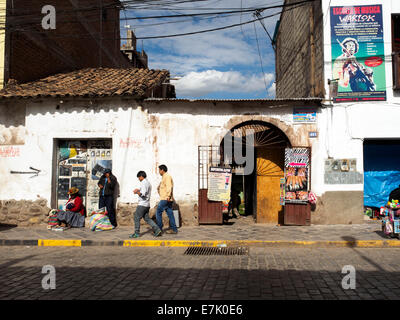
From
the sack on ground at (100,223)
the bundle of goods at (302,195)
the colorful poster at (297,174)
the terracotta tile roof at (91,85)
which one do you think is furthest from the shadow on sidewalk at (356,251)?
the terracotta tile roof at (91,85)

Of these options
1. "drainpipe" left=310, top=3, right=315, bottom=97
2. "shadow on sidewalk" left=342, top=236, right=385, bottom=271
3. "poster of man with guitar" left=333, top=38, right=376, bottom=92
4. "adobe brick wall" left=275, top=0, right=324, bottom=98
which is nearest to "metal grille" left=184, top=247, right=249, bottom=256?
"shadow on sidewalk" left=342, top=236, right=385, bottom=271

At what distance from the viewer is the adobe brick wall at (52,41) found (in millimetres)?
10719

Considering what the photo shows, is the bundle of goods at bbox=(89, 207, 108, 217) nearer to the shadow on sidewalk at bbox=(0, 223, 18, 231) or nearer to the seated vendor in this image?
the seated vendor

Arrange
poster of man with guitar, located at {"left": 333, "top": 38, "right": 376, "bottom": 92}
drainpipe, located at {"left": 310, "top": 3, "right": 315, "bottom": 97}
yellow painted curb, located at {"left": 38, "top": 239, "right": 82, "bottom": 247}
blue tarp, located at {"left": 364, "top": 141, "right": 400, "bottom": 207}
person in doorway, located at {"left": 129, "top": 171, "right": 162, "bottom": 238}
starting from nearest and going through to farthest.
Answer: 1. yellow painted curb, located at {"left": 38, "top": 239, "right": 82, "bottom": 247}
2. person in doorway, located at {"left": 129, "top": 171, "right": 162, "bottom": 238}
3. poster of man with guitar, located at {"left": 333, "top": 38, "right": 376, "bottom": 92}
4. blue tarp, located at {"left": 364, "top": 141, "right": 400, "bottom": 207}
5. drainpipe, located at {"left": 310, "top": 3, "right": 315, "bottom": 97}

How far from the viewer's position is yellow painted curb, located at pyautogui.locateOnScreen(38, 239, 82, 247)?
753 cm

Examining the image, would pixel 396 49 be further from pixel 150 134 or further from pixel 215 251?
pixel 215 251

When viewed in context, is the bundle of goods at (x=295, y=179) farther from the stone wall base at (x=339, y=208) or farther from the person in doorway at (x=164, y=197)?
the person in doorway at (x=164, y=197)

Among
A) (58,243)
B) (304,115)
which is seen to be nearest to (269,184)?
(304,115)

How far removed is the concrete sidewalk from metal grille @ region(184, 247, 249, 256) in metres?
0.21

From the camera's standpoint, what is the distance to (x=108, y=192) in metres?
8.96

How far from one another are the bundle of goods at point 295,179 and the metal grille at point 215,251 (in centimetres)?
287

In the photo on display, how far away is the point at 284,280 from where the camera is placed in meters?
4.66
